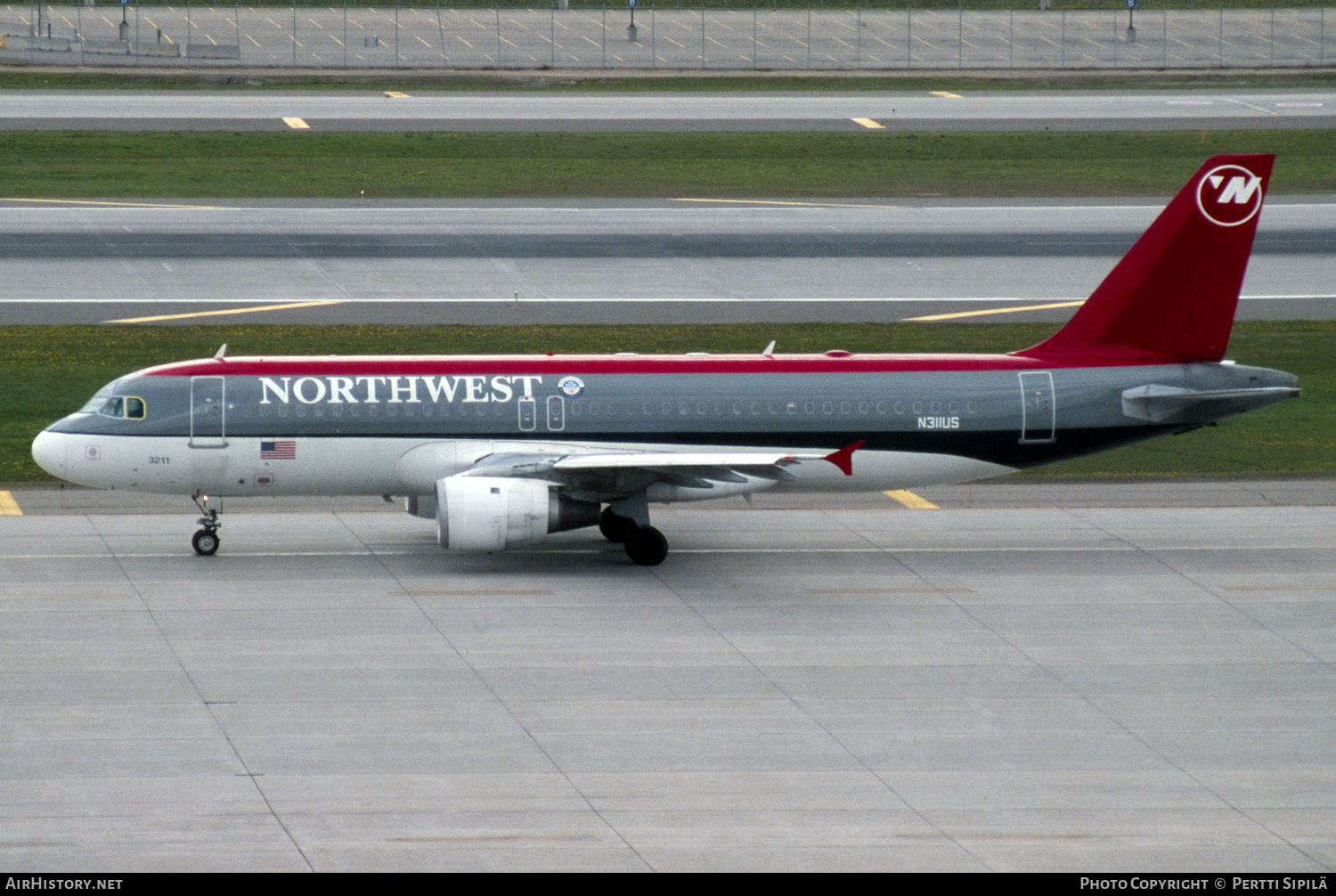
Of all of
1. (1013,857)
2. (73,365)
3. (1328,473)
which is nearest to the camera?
(1013,857)

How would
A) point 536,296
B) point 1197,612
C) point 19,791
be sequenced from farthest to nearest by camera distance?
point 536,296 < point 1197,612 < point 19,791

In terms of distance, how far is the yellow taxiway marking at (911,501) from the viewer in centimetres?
4144

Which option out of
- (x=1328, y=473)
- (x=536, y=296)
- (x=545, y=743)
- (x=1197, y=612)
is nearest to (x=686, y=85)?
(x=536, y=296)

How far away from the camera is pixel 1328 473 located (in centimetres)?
4403

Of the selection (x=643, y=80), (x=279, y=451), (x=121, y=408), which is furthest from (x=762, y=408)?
(x=643, y=80)

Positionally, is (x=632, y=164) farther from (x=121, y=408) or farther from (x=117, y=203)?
(x=121, y=408)

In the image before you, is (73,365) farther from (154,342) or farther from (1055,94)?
(1055,94)

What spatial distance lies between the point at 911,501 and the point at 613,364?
899 cm

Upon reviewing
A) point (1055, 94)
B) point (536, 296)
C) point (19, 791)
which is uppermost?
point (1055, 94)

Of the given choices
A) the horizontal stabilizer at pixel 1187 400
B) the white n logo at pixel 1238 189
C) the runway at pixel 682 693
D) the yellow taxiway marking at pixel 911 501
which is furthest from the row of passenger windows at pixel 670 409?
the white n logo at pixel 1238 189

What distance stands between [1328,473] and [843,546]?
45.1 feet

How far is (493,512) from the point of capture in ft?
111

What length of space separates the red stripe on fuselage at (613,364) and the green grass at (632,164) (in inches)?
1697

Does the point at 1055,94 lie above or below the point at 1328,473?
above
